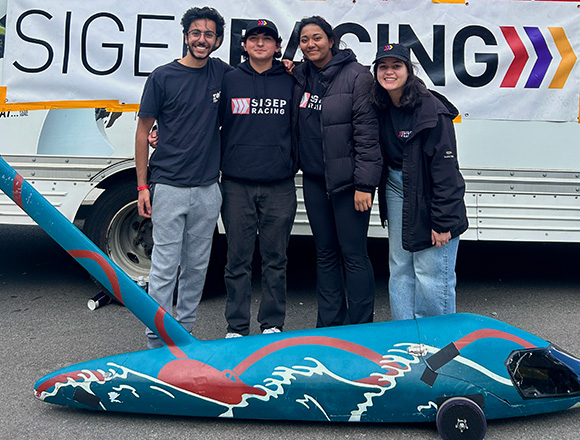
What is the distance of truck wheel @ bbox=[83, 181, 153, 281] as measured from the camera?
482 cm

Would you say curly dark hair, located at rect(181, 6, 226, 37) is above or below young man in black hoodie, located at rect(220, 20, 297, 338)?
above

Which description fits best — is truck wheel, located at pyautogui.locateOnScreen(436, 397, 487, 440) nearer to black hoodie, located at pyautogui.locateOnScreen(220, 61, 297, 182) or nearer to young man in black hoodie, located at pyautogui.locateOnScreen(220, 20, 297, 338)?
young man in black hoodie, located at pyautogui.locateOnScreen(220, 20, 297, 338)

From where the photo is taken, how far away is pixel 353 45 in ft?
15.3

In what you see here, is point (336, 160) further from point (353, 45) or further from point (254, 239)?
point (353, 45)

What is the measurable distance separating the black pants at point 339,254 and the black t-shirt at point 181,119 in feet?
2.11

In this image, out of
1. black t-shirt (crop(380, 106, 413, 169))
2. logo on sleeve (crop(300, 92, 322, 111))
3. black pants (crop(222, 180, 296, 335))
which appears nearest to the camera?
black t-shirt (crop(380, 106, 413, 169))

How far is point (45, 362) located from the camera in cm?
382

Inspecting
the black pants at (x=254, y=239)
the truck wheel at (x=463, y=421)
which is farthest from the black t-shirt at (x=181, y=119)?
the truck wheel at (x=463, y=421)

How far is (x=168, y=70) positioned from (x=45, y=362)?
181 cm

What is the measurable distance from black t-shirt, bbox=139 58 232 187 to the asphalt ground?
3.99ft

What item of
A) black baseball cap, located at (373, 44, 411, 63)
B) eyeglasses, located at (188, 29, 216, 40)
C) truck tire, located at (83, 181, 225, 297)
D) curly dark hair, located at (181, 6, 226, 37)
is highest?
curly dark hair, located at (181, 6, 226, 37)

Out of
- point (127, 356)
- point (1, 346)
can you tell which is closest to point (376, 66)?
point (127, 356)

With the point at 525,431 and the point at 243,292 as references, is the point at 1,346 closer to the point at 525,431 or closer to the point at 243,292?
the point at 243,292

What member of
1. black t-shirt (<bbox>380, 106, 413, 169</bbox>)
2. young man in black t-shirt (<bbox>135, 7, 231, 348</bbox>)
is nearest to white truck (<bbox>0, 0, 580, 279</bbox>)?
young man in black t-shirt (<bbox>135, 7, 231, 348</bbox>)
